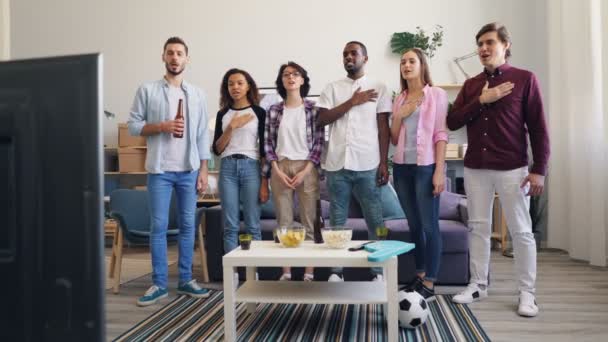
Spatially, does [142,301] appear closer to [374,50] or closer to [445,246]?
[445,246]

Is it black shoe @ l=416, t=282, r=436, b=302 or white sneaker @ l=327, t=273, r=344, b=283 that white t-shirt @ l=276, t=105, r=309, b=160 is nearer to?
white sneaker @ l=327, t=273, r=344, b=283

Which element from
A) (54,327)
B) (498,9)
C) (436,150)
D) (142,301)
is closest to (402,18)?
(498,9)

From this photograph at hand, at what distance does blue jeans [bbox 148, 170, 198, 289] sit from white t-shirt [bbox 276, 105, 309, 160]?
1.73 ft

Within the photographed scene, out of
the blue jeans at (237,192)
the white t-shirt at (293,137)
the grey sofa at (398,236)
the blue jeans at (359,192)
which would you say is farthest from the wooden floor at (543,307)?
the white t-shirt at (293,137)

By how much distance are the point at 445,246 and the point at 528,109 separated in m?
0.97

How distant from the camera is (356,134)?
2.76m

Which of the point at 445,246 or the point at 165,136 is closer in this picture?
the point at 165,136

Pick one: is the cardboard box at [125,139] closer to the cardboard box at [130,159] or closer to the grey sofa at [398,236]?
the cardboard box at [130,159]

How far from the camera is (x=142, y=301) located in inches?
107

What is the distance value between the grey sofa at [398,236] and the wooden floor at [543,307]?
0.45 ft

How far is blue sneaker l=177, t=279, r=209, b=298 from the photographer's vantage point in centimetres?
287

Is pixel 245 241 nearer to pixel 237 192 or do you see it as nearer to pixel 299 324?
pixel 299 324

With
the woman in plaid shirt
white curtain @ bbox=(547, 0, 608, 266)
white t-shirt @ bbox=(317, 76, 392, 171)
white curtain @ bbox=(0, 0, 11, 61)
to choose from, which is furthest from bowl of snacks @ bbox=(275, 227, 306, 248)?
white curtain @ bbox=(547, 0, 608, 266)

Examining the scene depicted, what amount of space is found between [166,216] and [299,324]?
0.98 metres
